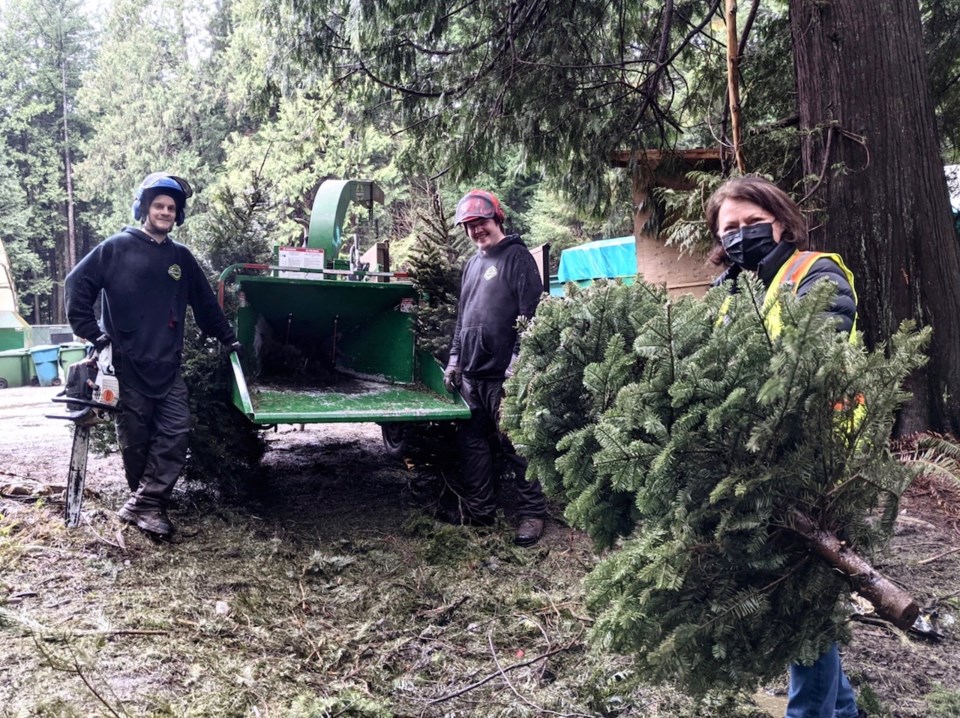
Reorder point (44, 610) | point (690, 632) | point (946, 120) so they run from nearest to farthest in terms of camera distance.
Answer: point (690, 632) < point (44, 610) < point (946, 120)

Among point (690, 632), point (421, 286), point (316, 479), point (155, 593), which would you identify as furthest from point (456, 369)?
point (690, 632)

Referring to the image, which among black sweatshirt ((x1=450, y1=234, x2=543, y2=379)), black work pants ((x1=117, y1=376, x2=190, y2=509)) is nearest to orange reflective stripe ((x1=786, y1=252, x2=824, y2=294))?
black sweatshirt ((x1=450, y1=234, x2=543, y2=379))

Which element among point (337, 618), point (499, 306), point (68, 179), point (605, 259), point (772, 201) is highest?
point (68, 179)

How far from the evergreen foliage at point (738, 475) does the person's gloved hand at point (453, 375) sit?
8.69 feet

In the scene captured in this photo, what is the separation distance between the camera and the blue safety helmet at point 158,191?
4.03 metres

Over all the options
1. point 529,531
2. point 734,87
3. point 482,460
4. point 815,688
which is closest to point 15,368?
point 482,460

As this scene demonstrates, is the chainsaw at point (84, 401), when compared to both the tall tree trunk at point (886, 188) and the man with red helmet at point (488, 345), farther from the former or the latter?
the tall tree trunk at point (886, 188)

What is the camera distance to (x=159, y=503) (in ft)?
12.9

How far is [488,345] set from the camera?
4.24 metres

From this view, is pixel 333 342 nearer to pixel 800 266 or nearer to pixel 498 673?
pixel 498 673

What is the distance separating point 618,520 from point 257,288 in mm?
3542

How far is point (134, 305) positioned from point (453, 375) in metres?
1.82

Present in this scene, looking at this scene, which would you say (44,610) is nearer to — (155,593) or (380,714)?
(155,593)

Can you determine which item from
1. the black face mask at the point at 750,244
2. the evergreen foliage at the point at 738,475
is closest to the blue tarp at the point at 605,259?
the black face mask at the point at 750,244
